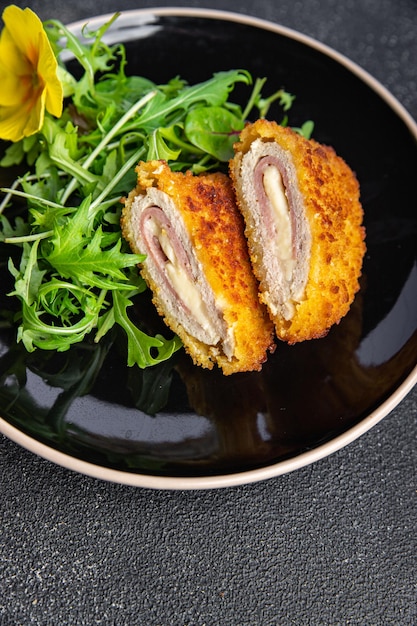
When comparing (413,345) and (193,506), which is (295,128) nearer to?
(413,345)

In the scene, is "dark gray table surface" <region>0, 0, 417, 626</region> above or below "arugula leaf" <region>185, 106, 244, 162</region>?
below

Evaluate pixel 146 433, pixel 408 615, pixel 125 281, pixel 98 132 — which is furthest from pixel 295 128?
pixel 408 615

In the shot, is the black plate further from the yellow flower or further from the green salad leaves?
the yellow flower

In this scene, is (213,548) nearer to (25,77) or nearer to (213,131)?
(213,131)

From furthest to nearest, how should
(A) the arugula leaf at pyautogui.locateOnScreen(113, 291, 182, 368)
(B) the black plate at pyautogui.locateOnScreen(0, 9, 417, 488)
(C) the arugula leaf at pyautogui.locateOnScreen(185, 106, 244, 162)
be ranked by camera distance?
(C) the arugula leaf at pyautogui.locateOnScreen(185, 106, 244, 162) → (A) the arugula leaf at pyautogui.locateOnScreen(113, 291, 182, 368) → (B) the black plate at pyautogui.locateOnScreen(0, 9, 417, 488)

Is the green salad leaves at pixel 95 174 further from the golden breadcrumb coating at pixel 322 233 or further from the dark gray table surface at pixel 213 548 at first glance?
the dark gray table surface at pixel 213 548

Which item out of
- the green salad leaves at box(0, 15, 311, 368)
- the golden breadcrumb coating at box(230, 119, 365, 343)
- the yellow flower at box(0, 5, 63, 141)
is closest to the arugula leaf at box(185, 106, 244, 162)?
the green salad leaves at box(0, 15, 311, 368)

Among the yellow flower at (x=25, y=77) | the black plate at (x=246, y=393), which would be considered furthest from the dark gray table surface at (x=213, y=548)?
the yellow flower at (x=25, y=77)
